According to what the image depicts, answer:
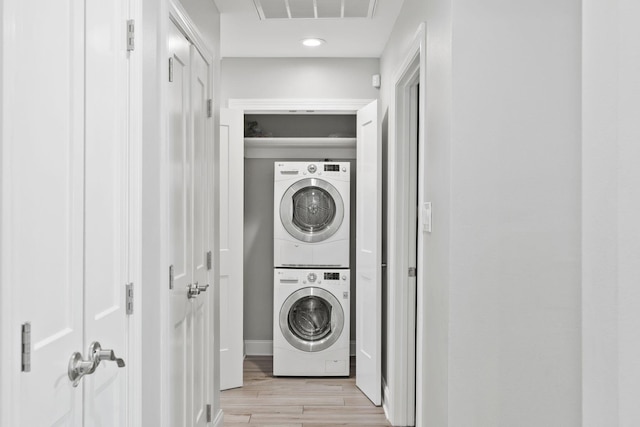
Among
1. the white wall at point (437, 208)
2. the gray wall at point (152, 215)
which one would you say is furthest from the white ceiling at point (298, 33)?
the gray wall at point (152, 215)

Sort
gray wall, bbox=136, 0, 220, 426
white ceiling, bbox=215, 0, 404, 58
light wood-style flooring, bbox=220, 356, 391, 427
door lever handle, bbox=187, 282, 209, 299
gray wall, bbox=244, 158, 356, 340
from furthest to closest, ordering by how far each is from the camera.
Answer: gray wall, bbox=244, 158, 356, 340 → light wood-style flooring, bbox=220, 356, 391, 427 → white ceiling, bbox=215, 0, 404, 58 → door lever handle, bbox=187, 282, 209, 299 → gray wall, bbox=136, 0, 220, 426

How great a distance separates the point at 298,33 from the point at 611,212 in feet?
11.6

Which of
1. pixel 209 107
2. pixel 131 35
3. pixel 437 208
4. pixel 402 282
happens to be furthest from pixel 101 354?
pixel 402 282

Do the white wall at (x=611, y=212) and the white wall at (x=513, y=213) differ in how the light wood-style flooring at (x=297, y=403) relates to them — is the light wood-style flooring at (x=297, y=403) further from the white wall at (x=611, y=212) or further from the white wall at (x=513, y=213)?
the white wall at (x=611, y=212)

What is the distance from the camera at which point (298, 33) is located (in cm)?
413

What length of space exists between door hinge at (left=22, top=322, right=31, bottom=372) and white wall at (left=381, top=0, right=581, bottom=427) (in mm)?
1433

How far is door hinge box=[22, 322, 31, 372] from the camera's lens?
46.7 inches

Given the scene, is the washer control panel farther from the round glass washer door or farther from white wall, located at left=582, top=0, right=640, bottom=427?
white wall, located at left=582, top=0, right=640, bottom=427

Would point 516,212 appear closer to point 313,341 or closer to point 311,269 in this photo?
point 311,269

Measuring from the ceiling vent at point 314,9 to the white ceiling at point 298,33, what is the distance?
7cm

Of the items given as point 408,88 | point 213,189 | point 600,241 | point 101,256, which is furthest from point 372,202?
point 600,241

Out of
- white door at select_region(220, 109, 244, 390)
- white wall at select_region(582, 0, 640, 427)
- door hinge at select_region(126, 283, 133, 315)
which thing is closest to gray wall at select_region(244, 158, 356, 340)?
white door at select_region(220, 109, 244, 390)

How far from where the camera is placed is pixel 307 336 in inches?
188

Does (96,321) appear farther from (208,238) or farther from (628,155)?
(208,238)
